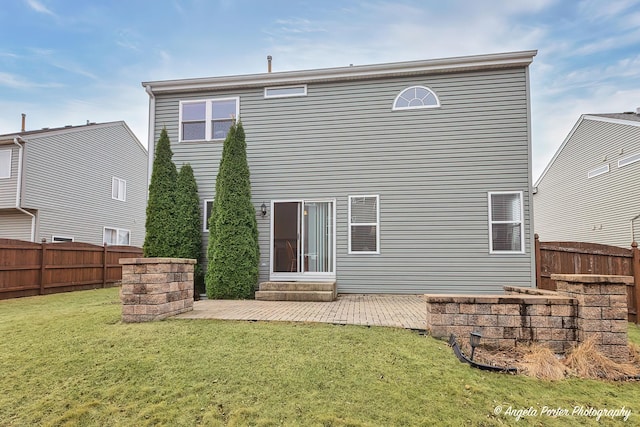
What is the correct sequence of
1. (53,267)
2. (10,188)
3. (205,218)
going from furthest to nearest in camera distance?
(10,188)
(53,267)
(205,218)

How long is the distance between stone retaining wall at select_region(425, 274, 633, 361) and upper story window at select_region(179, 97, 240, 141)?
7494mm

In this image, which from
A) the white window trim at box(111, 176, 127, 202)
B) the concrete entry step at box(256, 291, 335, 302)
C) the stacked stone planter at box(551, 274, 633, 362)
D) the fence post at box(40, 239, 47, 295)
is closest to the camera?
the stacked stone planter at box(551, 274, 633, 362)

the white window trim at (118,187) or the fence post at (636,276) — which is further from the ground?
the white window trim at (118,187)

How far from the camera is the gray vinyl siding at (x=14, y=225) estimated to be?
1291 cm

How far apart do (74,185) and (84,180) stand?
61cm

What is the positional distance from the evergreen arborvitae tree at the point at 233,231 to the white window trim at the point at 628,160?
12.5 m

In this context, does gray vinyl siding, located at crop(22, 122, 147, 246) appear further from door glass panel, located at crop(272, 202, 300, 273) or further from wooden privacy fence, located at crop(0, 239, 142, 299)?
door glass panel, located at crop(272, 202, 300, 273)

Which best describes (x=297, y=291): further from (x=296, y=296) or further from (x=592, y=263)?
(x=592, y=263)

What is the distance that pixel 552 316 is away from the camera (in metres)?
4.08

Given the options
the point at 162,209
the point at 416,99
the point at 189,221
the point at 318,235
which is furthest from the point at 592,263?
the point at 162,209

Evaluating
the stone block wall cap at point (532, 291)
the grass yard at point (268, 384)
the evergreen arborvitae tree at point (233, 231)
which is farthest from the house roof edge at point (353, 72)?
the grass yard at point (268, 384)

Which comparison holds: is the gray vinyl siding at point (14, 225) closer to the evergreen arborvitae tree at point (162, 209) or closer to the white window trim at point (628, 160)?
the evergreen arborvitae tree at point (162, 209)

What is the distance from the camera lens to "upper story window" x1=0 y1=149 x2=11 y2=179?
12.6 metres

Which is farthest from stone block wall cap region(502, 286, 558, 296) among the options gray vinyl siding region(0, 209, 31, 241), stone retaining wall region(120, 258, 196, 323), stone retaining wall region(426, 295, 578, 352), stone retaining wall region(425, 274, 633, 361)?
gray vinyl siding region(0, 209, 31, 241)
